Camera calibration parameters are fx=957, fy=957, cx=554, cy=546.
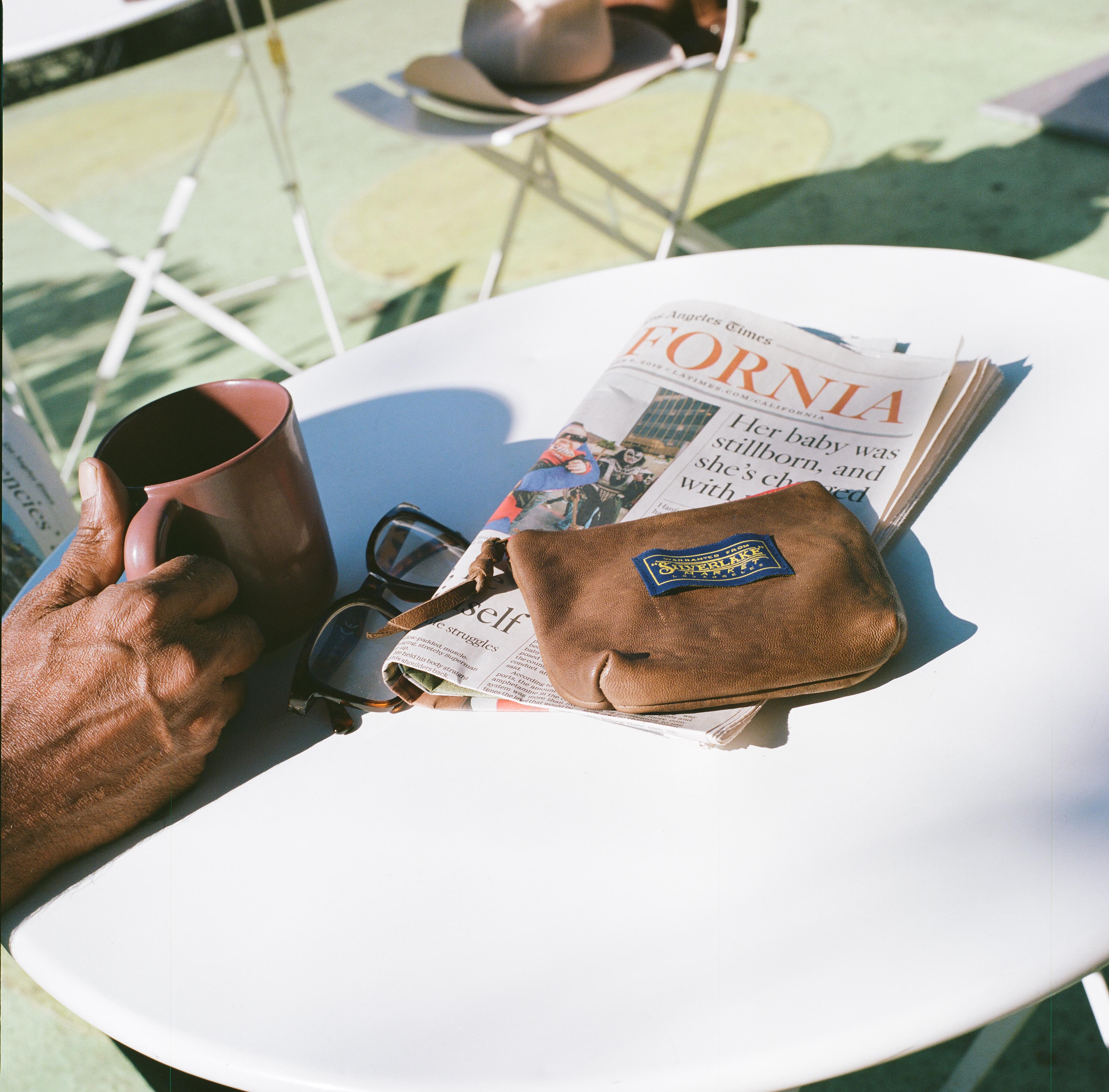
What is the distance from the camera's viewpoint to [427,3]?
5.31 metres

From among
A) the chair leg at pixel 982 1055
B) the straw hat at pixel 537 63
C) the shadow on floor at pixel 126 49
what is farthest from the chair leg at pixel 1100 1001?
the shadow on floor at pixel 126 49

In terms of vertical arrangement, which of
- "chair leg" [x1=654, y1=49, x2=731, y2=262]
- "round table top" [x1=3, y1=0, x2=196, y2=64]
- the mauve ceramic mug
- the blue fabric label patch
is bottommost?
"chair leg" [x1=654, y1=49, x2=731, y2=262]

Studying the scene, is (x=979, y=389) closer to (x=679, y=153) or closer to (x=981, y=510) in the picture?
(x=981, y=510)

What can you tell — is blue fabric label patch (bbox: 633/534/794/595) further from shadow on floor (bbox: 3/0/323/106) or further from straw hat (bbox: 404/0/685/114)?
shadow on floor (bbox: 3/0/323/106)

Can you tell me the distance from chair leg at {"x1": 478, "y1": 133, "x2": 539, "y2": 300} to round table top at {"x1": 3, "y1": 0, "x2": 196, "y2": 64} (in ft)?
2.71

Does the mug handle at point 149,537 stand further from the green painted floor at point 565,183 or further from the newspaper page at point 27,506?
the green painted floor at point 565,183

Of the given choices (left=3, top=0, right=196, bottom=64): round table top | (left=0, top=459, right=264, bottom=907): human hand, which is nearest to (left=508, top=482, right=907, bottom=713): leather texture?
(left=0, top=459, right=264, bottom=907): human hand

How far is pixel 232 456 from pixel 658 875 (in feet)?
1.64

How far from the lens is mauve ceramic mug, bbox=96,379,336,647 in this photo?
0.67 metres

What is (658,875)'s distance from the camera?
56 centimetres

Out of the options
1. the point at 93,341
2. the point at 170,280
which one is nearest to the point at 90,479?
the point at 170,280

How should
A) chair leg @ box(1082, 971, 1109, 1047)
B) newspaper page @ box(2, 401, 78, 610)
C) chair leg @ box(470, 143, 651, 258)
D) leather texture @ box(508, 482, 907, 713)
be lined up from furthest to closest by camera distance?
1. chair leg @ box(470, 143, 651, 258)
2. newspaper page @ box(2, 401, 78, 610)
3. chair leg @ box(1082, 971, 1109, 1047)
4. leather texture @ box(508, 482, 907, 713)

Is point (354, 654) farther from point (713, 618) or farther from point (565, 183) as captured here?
point (565, 183)

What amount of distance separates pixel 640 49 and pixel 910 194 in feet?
3.19
